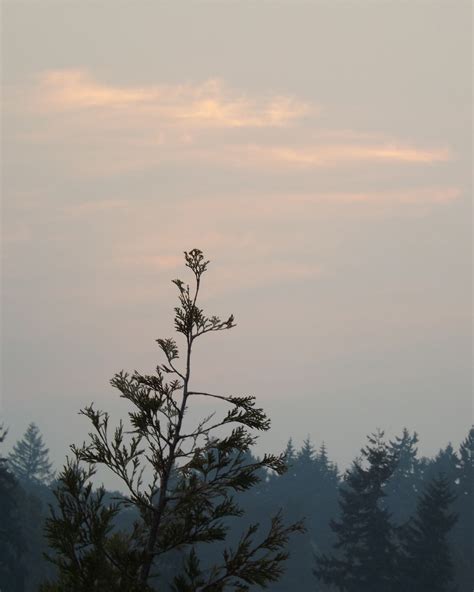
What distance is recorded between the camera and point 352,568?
72188mm

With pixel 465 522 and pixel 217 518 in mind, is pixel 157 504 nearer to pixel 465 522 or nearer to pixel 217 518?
pixel 217 518

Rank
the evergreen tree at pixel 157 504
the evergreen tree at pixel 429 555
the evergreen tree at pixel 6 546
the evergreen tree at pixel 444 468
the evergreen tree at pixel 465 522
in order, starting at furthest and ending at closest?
the evergreen tree at pixel 444 468 → the evergreen tree at pixel 465 522 → the evergreen tree at pixel 429 555 → the evergreen tree at pixel 6 546 → the evergreen tree at pixel 157 504

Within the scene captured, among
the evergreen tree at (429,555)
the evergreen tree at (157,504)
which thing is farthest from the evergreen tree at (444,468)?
the evergreen tree at (157,504)

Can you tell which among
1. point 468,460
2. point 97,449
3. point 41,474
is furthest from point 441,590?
point 41,474

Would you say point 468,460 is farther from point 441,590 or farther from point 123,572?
point 123,572

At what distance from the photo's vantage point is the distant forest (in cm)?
7181

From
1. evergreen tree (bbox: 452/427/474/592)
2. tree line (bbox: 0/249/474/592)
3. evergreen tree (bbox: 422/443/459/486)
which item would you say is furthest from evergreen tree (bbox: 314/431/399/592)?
evergreen tree (bbox: 422/443/459/486)

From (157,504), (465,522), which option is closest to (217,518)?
(157,504)

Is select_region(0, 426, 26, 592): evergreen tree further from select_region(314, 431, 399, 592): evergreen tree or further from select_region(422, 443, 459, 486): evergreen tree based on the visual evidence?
select_region(422, 443, 459, 486): evergreen tree

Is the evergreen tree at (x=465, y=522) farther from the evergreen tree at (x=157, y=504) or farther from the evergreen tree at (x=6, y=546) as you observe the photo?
the evergreen tree at (x=157, y=504)

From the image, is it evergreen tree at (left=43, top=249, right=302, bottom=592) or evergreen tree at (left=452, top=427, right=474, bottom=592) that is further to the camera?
evergreen tree at (left=452, top=427, right=474, bottom=592)

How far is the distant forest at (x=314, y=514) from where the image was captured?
236 ft

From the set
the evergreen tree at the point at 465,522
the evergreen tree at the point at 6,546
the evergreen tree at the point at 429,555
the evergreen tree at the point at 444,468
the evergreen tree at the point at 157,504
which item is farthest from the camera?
the evergreen tree at the point at 444,468

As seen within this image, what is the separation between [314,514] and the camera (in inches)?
4820
